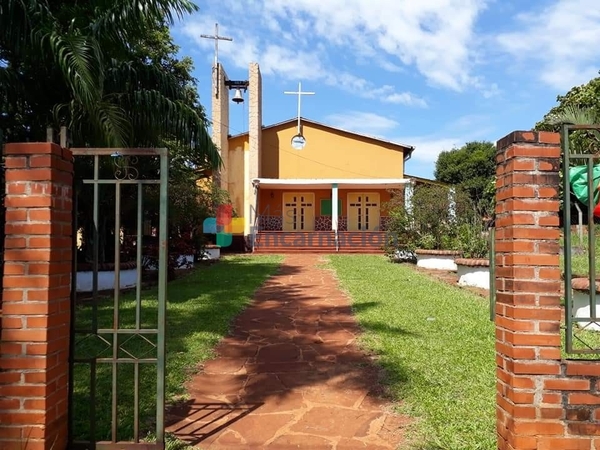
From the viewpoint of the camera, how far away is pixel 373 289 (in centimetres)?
934

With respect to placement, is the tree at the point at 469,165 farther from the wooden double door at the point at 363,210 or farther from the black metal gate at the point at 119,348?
the black metal gate at the point at 119,348

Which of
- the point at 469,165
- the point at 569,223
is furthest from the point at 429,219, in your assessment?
the point at 469,165

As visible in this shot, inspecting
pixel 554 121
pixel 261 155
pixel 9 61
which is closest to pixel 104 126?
pixel 9 61

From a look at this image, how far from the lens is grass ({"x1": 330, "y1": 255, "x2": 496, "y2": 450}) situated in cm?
323

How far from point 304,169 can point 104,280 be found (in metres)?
15.1

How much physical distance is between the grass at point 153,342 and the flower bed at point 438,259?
488 centimetres

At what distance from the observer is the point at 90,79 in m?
6.30

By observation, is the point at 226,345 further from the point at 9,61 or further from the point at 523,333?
the point at 9,61

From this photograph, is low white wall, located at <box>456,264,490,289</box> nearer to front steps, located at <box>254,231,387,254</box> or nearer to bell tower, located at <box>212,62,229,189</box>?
front steps, located at <box>254,231,387,254</box>

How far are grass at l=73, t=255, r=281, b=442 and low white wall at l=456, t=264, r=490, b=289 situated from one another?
14.7ft

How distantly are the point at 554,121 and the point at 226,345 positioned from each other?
259 inches

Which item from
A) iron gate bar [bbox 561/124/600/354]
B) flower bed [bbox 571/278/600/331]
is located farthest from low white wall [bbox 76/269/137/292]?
iron gate bar [bbox 561/124/600/354]

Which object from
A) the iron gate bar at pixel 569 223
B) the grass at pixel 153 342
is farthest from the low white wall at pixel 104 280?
the iron gate bar at pixel 569 223

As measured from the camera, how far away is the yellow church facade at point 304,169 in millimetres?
23000
